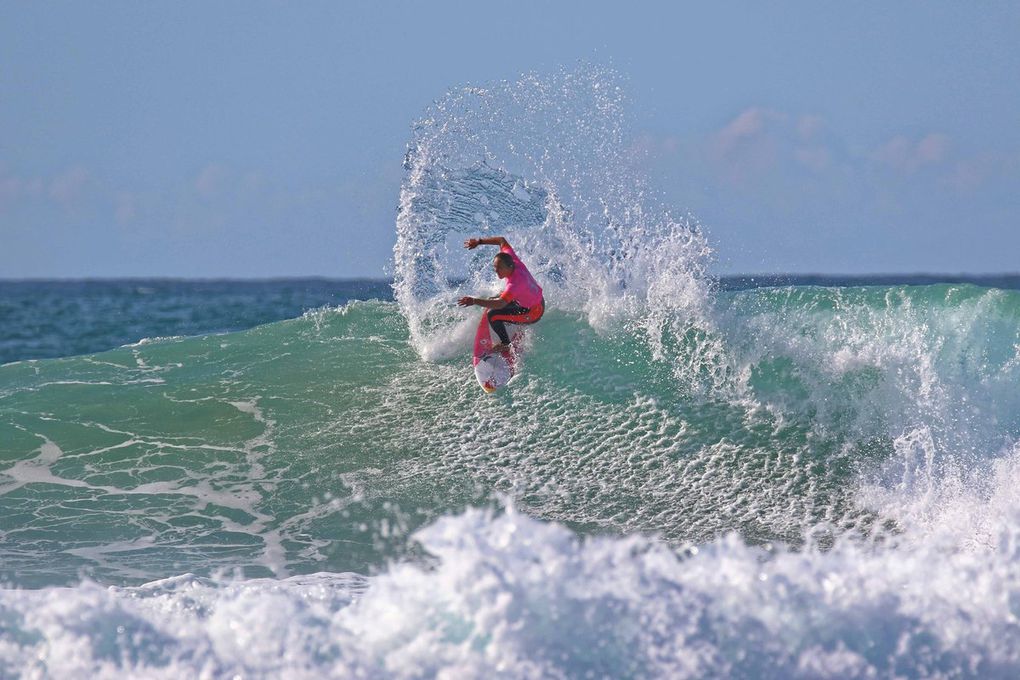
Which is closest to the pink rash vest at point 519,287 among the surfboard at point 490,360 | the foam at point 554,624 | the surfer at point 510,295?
the surfer at point 510,295

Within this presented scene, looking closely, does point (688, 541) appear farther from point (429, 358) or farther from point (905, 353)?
point (429, 358)

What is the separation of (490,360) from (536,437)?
2.76 feet

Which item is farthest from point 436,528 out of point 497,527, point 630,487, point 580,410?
point 580,410

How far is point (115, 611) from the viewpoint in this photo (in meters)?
4.41

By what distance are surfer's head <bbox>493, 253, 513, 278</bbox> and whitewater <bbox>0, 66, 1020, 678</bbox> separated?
1.45 m

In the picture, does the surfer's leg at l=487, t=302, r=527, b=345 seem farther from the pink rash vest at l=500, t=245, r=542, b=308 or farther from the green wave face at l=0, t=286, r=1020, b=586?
the green wave face at l=0, t=286, r=1020, b=586

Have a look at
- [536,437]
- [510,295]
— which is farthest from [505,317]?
[536,437]

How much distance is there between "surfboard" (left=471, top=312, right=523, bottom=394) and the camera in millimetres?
9336

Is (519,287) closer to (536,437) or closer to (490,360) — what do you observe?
(490,360)

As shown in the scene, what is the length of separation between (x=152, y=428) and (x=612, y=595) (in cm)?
700

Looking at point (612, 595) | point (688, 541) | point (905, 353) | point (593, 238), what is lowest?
point (688, 541)

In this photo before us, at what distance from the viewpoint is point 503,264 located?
8797 millimetres

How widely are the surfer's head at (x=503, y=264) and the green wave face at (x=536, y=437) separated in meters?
1.45

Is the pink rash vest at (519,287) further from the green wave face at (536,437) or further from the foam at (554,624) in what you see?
the foam at (554,624)
